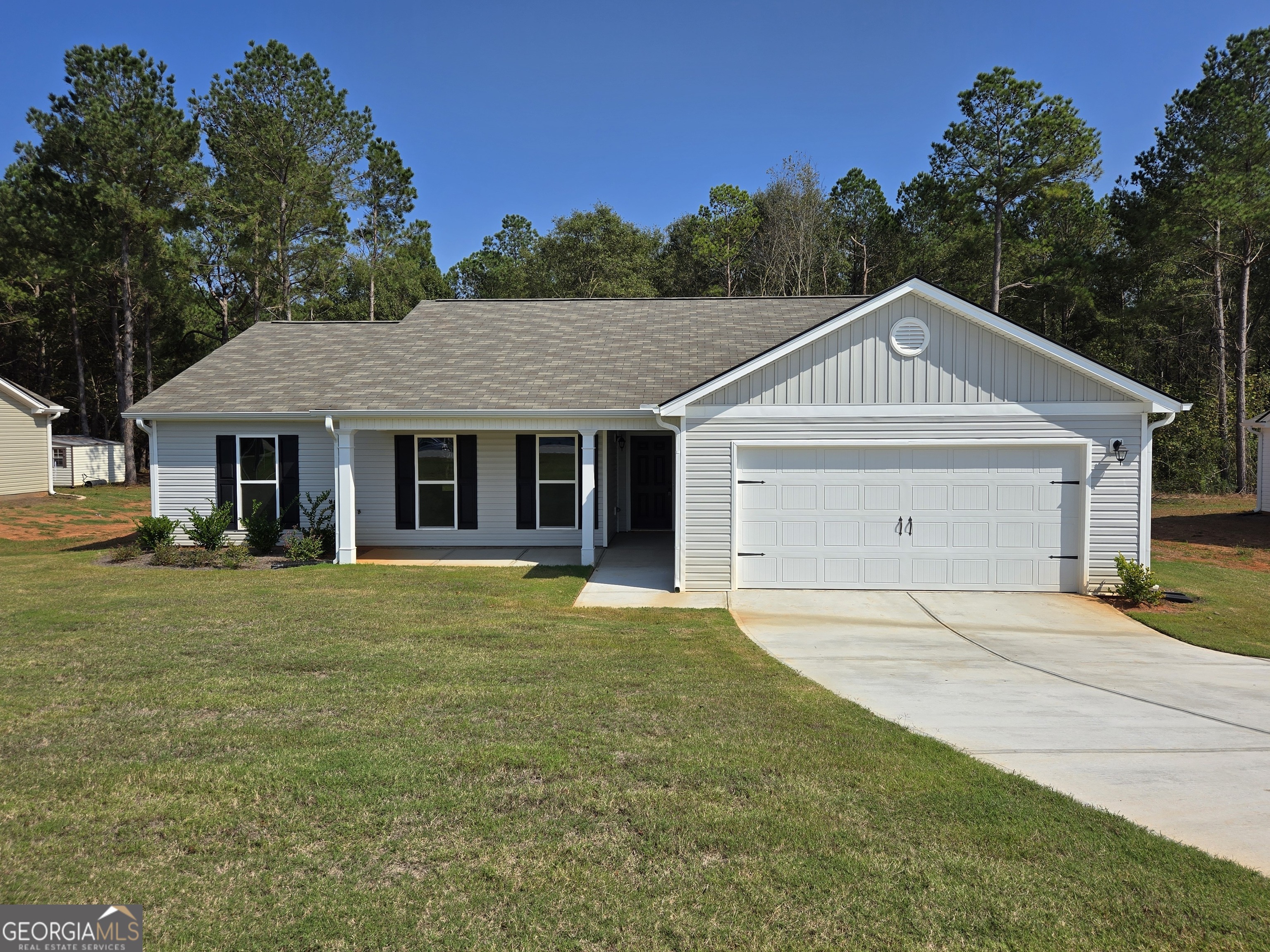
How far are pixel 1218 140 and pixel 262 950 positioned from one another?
3322 centimetres

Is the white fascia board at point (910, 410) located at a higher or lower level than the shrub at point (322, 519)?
higher

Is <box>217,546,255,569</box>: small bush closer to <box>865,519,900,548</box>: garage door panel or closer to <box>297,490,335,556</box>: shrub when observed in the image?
<box>297,490,335,556</box>: shrub

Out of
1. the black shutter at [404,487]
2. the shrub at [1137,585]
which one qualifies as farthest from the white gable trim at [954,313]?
the black shutter at [404,487]

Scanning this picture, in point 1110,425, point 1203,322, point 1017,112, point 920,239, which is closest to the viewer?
point 1110,425

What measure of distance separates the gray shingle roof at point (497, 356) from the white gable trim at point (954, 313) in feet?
3.95

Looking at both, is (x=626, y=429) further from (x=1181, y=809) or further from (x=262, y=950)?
(x=262, y=950)

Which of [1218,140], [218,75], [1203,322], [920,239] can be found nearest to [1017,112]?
[1218,140]

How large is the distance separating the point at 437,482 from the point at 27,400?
2047cm

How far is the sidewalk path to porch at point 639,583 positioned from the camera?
36.3 ft

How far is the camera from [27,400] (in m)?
27.2

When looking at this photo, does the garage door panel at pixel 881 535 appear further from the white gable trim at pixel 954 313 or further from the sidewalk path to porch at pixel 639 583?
the white gable trim at pixel 954 313

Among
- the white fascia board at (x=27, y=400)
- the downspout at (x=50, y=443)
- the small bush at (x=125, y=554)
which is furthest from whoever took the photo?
the downspout at (x=50, y=443)

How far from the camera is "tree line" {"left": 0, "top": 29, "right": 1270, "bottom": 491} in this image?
90.9 feet

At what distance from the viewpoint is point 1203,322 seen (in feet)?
112
